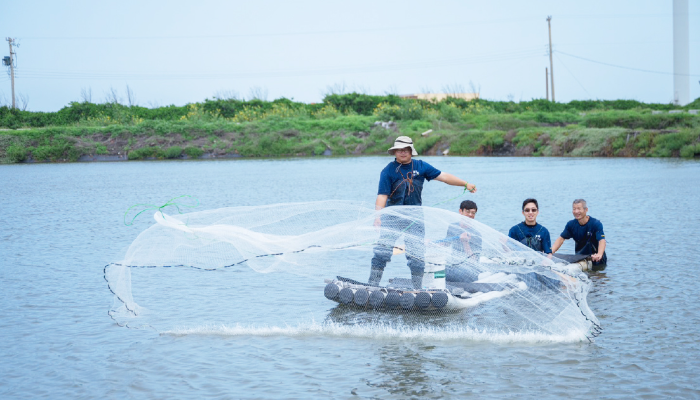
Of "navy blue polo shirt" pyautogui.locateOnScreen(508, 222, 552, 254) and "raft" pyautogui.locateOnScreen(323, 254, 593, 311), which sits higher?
"navy blue polo shirt" pyautogui.locateOnScreen(508, 222, 552, 254)

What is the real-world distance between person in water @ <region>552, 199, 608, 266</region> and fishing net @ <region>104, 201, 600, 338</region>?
2.31 meters

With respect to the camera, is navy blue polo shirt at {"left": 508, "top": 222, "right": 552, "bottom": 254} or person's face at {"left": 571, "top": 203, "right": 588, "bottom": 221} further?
person's face at {"left": 571, "top": 203, "right": 588, "bottom": 221}

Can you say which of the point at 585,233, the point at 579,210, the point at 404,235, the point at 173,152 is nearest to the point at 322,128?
the point at 173,152

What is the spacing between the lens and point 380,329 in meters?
7.43

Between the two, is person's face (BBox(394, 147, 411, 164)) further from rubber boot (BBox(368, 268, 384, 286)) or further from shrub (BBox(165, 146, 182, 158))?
shrub (BBox(165, 146, 182, 158))

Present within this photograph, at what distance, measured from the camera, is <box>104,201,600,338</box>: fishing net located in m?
7.13

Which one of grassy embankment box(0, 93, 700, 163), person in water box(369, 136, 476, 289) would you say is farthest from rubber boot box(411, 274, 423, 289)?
grassy embankment box(0, 93, 700, 163)

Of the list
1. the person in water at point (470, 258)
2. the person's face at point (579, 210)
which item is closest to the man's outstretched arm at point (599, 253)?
the person's face at point (579, 210)

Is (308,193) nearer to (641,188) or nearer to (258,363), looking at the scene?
(641,188)

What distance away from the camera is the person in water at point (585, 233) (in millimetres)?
9742

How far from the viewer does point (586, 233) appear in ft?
33.0

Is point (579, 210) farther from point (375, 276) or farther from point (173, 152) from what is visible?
point (173, 152)

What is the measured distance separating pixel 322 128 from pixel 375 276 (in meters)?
47.1

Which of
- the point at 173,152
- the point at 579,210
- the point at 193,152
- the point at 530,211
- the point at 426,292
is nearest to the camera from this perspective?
the point at 426,292
